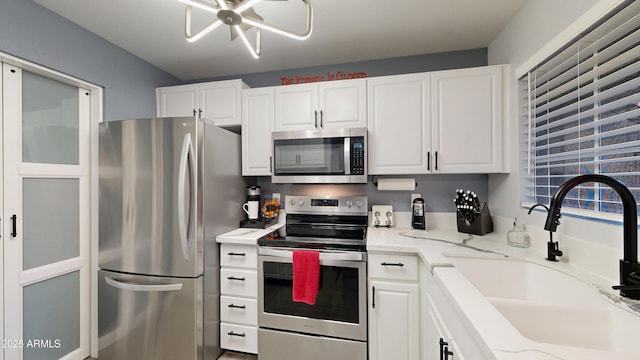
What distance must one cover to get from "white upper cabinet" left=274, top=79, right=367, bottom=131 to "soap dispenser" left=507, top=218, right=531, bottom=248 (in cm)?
123

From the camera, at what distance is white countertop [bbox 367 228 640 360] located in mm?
595

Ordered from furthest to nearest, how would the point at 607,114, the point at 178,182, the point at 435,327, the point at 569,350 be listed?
the point at 178,182
the point at 435,327
the point at 607,114
the point at 569,350

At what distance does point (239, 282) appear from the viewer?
1911 mm

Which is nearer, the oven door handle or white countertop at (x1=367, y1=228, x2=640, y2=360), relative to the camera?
white countertop at (x1=367, y1=228, x2=640, y2=360)

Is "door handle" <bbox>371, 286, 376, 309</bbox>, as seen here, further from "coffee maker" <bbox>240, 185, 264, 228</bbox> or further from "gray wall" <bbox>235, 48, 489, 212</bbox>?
"coffee maker" <bbox>240, 185, 264, 228</bbox>

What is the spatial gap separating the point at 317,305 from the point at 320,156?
1089mm

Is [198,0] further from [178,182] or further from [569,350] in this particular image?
[569,350]

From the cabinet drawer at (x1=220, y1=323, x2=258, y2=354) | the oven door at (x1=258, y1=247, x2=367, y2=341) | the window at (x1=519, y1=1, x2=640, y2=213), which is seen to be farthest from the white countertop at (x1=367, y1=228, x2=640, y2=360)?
the cabinet drawer at (x1=220, y1=323, x2=258, y2=354)

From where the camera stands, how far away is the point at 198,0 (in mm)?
936

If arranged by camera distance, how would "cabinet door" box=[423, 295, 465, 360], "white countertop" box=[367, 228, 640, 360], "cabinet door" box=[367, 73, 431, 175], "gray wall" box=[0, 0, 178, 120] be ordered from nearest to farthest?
"white countertop" box=[367, 228, 640, 360], "cabinet door" box=[423, 295, 465, 360], "gray wall" box=[0, 0, 178, 120], "cabinet door" box=[367, 73, 431, 175]

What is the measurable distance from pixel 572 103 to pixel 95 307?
3.33 metres

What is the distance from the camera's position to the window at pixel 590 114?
Answer: 3.15ft

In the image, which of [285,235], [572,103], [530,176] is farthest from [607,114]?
[285,235]

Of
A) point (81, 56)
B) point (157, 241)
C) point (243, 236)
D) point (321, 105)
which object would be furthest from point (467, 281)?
Answer: point (81, 56)
